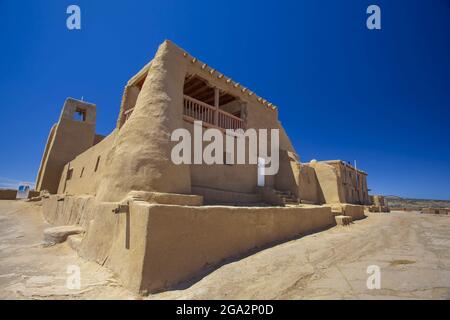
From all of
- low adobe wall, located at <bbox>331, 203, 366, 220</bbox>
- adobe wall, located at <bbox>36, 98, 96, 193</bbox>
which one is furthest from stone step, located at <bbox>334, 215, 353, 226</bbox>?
adobe wall, located at <bbox>36, 98, 96, 193</bbox>

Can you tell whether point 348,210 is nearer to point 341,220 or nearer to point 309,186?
point 341,220

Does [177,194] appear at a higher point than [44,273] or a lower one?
higher

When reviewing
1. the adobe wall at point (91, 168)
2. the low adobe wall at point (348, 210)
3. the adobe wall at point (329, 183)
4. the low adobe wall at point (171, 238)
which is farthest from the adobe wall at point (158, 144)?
the adobe wall at point (329, 183)

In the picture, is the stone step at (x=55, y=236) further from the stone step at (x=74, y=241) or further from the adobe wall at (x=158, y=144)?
the adobe wall at (x=158, y=144)

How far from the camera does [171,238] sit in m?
3.98

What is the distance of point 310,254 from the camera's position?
5.14 m

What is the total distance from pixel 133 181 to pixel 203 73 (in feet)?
18.3

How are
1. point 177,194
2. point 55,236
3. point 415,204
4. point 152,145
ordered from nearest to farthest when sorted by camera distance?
point 177,194, point 152,145, point 55,236, point 415,204

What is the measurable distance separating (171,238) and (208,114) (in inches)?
255

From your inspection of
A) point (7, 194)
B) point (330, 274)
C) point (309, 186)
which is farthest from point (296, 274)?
→ point (7, 194)

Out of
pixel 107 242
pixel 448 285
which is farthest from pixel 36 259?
pixel 448 285

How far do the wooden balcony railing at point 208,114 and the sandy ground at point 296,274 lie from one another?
221 inches

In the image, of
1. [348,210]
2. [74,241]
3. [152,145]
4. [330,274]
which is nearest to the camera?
[330,274]
